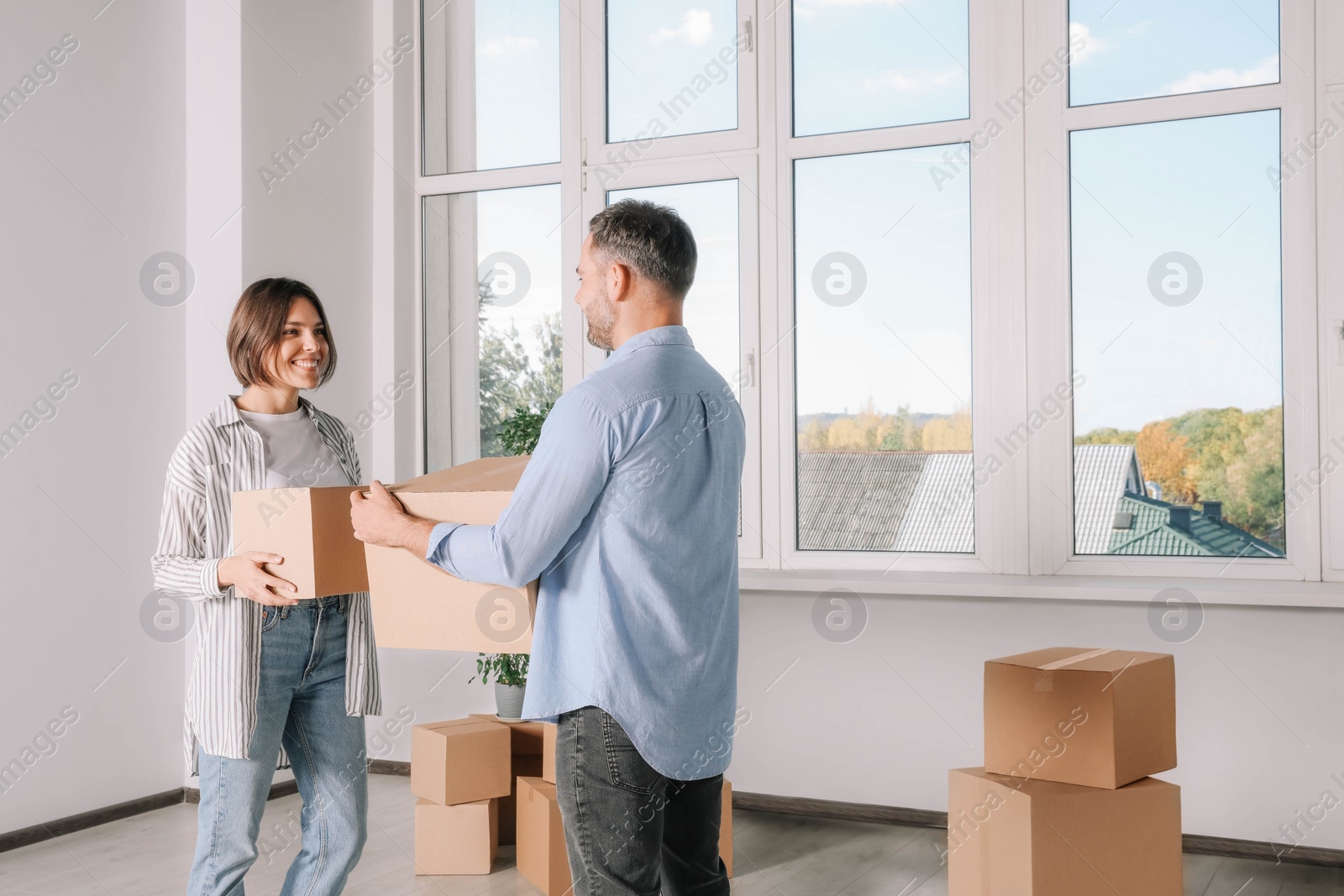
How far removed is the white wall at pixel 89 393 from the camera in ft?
9.84

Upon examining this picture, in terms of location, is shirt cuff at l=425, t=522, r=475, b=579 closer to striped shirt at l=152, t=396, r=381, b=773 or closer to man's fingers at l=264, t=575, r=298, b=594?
man's fingers at l=264, t=575, r=298, b=594

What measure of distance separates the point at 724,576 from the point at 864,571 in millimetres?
2104

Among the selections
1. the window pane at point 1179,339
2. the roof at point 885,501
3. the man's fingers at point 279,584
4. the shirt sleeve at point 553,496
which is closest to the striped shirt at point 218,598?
the man's fingers at point 279,584

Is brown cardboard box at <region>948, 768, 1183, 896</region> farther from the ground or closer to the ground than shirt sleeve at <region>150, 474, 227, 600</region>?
closer to the ground

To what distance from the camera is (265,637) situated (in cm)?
168

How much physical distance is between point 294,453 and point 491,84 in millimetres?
2727

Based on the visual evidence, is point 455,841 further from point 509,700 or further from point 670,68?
point 670,68

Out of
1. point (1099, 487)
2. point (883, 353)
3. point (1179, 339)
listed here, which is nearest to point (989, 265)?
point (883, 353)

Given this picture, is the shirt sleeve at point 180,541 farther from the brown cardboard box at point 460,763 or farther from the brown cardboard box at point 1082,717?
the brown cardboard box at point 1082,717

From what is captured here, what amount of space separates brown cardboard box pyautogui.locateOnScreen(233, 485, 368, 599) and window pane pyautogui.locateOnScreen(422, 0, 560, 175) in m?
2.72

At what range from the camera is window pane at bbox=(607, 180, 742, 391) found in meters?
3.67

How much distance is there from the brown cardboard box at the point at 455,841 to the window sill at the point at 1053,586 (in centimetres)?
107

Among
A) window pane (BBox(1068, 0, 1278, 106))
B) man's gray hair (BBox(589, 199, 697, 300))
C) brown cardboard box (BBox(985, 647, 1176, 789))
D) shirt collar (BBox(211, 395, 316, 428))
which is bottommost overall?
brown cardboard box (BBox(985, 647, 1176, 789))

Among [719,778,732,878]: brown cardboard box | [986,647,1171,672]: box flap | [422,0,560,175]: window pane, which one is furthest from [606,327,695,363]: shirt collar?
[422,0,560,175]: window pane
